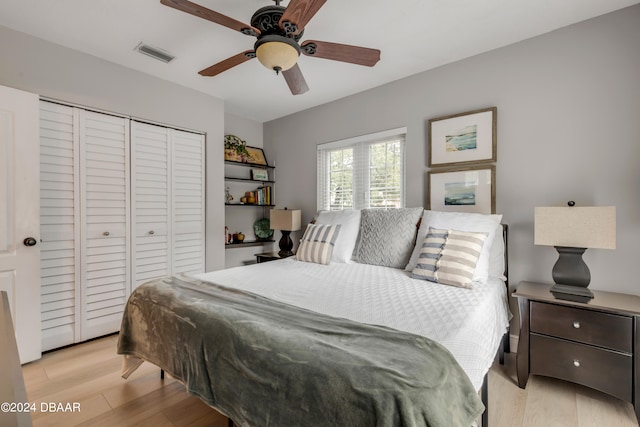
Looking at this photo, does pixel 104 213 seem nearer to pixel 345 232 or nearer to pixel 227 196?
pixel 227 196

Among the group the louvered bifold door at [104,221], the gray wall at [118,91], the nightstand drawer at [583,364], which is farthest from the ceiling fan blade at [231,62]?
the nightstand drawer at [583,364]

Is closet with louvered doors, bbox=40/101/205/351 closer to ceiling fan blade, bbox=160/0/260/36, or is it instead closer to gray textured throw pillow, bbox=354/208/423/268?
ceiling fan blade, bbox=160/0/260/36

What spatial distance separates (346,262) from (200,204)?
1.92 metres

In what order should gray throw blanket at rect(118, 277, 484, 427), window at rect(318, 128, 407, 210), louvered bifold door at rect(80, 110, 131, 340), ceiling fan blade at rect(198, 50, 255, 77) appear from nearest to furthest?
1. gray throw blanket at rect(118, 277, 484, 427)
2. ceiling fan blade at rect(198, 50, 255, 77)
3. louvered bifold door at rect(80, 110, 131, 340)
4. window at rect(318, 128, 407, 210)

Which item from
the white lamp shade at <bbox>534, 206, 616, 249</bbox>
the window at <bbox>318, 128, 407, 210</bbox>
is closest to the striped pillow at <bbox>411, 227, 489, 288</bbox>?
the white lamp shade at <bbox>534, 206, 616, 249</bbox>

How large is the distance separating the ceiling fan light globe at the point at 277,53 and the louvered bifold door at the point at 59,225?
1.98 metres

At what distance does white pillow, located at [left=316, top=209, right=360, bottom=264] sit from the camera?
2754 mm

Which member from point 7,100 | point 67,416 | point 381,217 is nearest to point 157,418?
point 67,416

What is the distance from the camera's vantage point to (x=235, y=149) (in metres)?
4.03

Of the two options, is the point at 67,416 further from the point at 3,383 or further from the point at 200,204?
the point at 200,204

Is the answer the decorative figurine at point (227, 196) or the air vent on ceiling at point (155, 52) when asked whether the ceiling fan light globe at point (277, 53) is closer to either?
the air vent on ceiling at point (155, 52)

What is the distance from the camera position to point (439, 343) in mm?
1102

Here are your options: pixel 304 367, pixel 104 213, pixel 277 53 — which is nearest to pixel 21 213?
pixel 104 213

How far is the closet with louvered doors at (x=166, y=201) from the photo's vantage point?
2.99 metres
